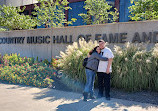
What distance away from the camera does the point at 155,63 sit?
5.93 metres

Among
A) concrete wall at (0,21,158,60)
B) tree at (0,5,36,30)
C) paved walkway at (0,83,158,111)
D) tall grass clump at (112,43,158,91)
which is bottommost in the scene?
paved walkway at (0,83,158,111)

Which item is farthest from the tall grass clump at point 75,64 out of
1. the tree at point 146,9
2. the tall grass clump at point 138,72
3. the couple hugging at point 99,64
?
the tree at point 146,9

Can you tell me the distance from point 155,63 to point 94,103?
251 cm

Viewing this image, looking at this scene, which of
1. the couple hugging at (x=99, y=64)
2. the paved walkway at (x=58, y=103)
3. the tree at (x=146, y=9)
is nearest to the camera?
the paved walkway at (x=58, y=103)

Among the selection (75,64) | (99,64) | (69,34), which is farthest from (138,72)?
(69,34)

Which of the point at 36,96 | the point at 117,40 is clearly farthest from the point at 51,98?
the point at 117,40

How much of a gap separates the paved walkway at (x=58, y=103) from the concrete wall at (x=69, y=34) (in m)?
3.88

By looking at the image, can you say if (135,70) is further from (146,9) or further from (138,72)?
(146,9)

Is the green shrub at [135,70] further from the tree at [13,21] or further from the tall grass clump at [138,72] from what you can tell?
the tree at [13,21]

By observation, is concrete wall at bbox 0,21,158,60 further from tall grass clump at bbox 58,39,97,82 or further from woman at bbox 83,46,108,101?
woman at bbox 83,46,108,101

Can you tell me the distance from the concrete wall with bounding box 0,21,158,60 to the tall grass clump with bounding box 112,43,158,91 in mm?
1923

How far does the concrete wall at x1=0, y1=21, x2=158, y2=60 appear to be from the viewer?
814 cm

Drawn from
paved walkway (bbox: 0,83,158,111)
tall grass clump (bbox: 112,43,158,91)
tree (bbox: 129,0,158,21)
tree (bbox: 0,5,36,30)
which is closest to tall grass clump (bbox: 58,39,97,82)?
paved walkway (bbox: 0,83,158,111)

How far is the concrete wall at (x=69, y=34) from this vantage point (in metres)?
8.14
